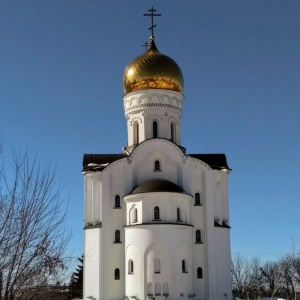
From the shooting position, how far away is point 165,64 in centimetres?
3284

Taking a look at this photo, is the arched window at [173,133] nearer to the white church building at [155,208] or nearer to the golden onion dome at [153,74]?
the white church building at [155,208]

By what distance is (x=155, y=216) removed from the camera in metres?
28.4

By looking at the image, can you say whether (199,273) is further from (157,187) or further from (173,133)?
(173,133)

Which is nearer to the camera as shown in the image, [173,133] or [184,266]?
[184,266]

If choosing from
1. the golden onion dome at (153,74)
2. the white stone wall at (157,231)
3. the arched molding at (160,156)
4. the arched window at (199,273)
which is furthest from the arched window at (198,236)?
the golden onion dome at (153,74)

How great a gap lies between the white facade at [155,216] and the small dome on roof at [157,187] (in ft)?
0.17

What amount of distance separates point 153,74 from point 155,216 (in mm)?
8667

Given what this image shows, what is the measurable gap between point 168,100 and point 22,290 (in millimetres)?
23421

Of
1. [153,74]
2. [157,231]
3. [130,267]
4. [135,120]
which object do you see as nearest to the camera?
[157,231]

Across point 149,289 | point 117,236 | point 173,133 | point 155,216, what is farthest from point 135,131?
point 149,289

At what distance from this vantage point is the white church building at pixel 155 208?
27812mm

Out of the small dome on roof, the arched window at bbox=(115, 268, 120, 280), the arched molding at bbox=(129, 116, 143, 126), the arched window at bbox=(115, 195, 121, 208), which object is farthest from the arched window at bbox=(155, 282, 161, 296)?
the arched molding at bbox=(129, 116, 143, 126)

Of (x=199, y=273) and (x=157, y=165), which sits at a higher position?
(x=157, y=165)

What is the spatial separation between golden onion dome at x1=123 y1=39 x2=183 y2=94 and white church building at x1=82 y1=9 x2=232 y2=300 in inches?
2.2
